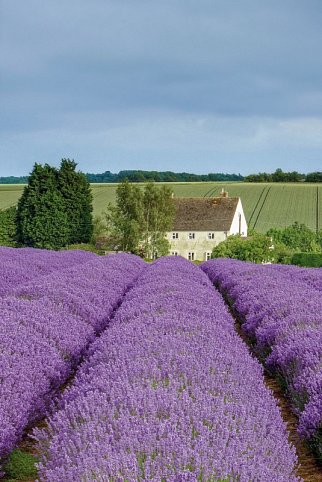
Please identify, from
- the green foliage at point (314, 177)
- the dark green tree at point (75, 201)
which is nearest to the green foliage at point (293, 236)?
the dark green tree at point (75, 201)

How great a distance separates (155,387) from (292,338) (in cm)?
232

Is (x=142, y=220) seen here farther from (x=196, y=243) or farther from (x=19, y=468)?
(x=19, y=468)

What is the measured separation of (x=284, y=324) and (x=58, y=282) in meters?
3.27

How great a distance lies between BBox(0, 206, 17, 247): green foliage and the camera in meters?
51.8

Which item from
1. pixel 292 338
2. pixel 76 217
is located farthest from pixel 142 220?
pixel 292 338

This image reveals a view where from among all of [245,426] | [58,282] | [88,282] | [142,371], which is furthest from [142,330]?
[88,282]

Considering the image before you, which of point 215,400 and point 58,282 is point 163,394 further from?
point 58,282

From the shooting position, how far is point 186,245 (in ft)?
179

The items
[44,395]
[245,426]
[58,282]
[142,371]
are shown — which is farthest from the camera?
[58,282]

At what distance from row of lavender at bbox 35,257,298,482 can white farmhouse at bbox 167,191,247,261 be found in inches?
1937

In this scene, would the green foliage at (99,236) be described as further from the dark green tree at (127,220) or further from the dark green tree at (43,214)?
the dark green tree at (43,214)

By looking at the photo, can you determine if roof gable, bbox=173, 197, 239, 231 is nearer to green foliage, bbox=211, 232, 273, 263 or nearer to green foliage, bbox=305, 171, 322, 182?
green foliage, bbox=211, 232, 273, 263

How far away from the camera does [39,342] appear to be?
497cm

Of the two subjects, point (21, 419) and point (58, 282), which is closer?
point (21, 419)
